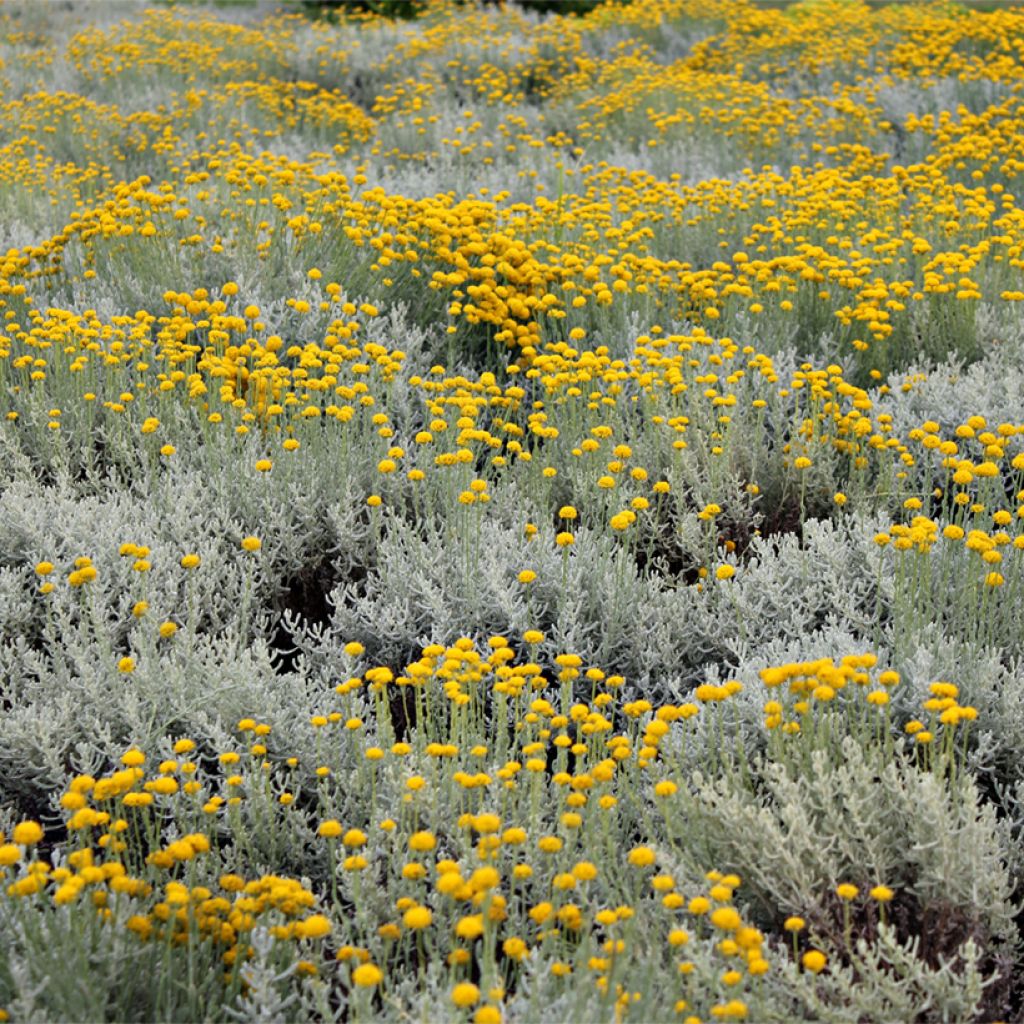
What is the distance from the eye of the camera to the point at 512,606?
10.4ft

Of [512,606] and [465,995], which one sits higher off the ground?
[465,995]

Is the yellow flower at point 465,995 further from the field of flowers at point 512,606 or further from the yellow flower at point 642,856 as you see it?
the yellow flower at point 642,856

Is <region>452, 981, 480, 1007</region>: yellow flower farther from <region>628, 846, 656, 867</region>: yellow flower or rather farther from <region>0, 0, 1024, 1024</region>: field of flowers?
<region>628, 846, 656, 867</region>: yellow flower

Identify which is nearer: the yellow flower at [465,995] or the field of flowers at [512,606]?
the yellow flower at [465,995]

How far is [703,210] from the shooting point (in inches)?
228

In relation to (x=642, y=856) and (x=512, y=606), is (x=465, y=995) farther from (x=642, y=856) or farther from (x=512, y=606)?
(x=512, y=606)

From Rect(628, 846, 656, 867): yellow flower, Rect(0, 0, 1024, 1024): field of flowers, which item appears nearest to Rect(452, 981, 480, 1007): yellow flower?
Rect(0, 0, 1024, 1024): field of flowers

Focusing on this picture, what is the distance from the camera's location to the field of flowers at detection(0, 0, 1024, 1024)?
209 cm

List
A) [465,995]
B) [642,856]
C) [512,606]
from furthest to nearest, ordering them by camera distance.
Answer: [512,606], [642,856], [465,995]

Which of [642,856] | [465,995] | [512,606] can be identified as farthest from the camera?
[512,606]

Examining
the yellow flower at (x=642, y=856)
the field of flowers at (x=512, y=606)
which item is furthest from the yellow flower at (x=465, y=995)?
the yellow flower at (x=642, y=856)

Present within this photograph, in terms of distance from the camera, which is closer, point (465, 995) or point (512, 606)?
point (465, 995)

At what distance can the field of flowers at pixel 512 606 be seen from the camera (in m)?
2.09

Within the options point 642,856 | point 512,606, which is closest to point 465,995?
point 642,856
